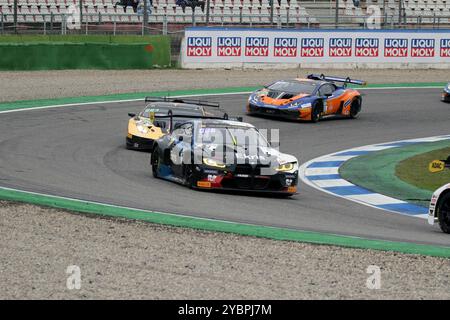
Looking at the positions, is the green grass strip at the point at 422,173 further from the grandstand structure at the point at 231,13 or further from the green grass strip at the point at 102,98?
the grandstand structure at the point at 231,13

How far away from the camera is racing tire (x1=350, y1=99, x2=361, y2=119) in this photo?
28594 millimetres

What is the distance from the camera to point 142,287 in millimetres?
10031

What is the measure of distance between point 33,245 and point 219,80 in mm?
23211

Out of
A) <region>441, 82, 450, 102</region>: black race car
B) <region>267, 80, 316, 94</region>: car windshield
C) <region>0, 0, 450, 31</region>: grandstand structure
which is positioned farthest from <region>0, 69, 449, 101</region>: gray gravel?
<region>267, 80, 316, 94</region>: car windshield

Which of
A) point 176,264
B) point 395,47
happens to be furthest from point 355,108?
point 176,264

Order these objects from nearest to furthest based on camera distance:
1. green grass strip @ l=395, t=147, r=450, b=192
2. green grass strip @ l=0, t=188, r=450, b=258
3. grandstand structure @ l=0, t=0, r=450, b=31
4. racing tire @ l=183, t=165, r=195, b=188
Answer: green grass strip @ l=0, t=188, r=450, b=258 < racing tire @ l=183, t=165, r=195, b=188 < green grass strip @ l=395, t=147, r=450, b=192 < grandstand structure @ l=0, t=0, r=450, b=31

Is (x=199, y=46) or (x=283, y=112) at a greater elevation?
(x=199, y=46)

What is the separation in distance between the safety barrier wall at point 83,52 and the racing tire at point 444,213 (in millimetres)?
21125

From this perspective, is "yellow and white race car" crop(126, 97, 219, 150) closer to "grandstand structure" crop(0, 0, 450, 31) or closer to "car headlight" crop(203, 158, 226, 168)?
"car headlight" crop(203, 158, 226, 168)

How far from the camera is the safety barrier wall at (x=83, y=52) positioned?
3331 cm

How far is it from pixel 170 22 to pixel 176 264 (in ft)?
101

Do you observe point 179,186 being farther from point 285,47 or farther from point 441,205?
point 285,47

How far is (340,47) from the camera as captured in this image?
126ft

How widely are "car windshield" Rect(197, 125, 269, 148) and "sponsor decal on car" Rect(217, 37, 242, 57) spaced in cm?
1871
